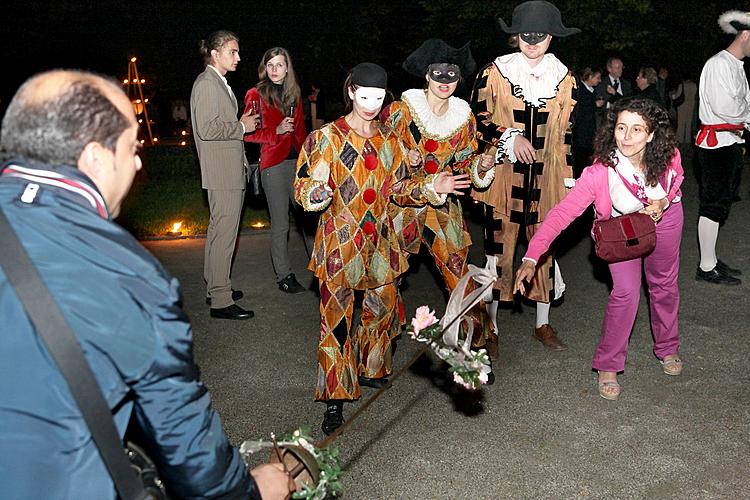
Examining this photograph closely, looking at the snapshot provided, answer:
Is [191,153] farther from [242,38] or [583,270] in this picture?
[583,270]

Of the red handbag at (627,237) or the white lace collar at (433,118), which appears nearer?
the red handbag at (627,237)

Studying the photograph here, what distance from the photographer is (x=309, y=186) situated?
13.5 feet

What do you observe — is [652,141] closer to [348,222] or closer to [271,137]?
[348,222]

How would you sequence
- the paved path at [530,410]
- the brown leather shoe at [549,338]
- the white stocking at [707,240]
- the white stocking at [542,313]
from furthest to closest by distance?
1. the white stocking at [707,240]
2. the white stocking at [542,313]
3. the brown leather shoe at [549,338]
4. the paved path at [530,410]

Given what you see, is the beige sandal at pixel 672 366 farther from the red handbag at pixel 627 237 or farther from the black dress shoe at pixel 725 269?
the black dress shoe at pixel 725 269

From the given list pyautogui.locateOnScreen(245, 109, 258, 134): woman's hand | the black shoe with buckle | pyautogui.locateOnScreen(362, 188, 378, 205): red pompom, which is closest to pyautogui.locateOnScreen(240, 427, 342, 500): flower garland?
pyautogui.locateOnScreen(362, 188, 378, 205): red pompom

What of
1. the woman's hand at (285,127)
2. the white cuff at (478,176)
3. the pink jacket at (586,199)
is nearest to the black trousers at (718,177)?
the pink jacket at (586,199)

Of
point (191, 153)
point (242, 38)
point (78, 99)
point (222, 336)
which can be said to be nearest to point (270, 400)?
point (222, 336)

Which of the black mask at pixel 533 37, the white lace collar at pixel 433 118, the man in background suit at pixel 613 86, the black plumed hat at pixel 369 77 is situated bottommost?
the man in background suit at pixel 613 86

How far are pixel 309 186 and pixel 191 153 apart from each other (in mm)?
12777

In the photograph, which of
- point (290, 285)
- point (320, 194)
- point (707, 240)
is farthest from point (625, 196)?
point (290, 285)

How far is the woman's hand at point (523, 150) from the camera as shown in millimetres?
4949

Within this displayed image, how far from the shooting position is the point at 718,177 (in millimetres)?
6852

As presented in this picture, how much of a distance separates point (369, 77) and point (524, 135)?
1.42 m
